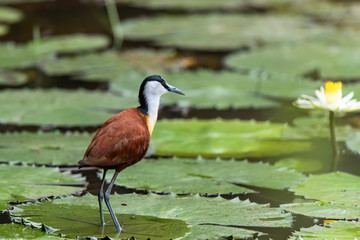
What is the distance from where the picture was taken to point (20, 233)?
284 cm

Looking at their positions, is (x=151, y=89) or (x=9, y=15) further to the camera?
(x=9, y=15)

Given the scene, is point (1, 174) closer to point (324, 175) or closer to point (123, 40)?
point (324, 175)

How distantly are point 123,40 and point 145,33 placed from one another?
0.29m

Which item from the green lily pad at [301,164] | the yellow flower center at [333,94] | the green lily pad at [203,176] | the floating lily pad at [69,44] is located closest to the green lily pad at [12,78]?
the floating lily pad at [69,44]

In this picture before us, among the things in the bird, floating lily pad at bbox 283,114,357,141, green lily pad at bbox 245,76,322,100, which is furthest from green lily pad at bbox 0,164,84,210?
green lily pad at bbox 245,76,322,100

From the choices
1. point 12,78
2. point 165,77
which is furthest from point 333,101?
point 12,78

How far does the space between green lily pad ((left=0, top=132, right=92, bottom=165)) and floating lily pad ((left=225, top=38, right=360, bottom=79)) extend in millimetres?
2214

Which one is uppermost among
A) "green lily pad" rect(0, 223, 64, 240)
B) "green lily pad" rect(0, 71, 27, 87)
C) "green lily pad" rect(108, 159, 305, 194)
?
"green lily pad" rect(0, 71, 27, 87)

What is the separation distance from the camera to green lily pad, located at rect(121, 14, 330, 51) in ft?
23.9

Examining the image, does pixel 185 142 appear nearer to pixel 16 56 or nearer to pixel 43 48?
pixel 16 56

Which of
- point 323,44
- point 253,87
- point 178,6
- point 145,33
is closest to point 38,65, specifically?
point 145,33

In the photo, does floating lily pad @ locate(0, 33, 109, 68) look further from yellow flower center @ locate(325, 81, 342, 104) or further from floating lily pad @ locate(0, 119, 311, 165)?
yellow flower center @ locate(325, 81, 342, 104)

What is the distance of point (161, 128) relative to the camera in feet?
15.2

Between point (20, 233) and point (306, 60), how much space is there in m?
3.98
